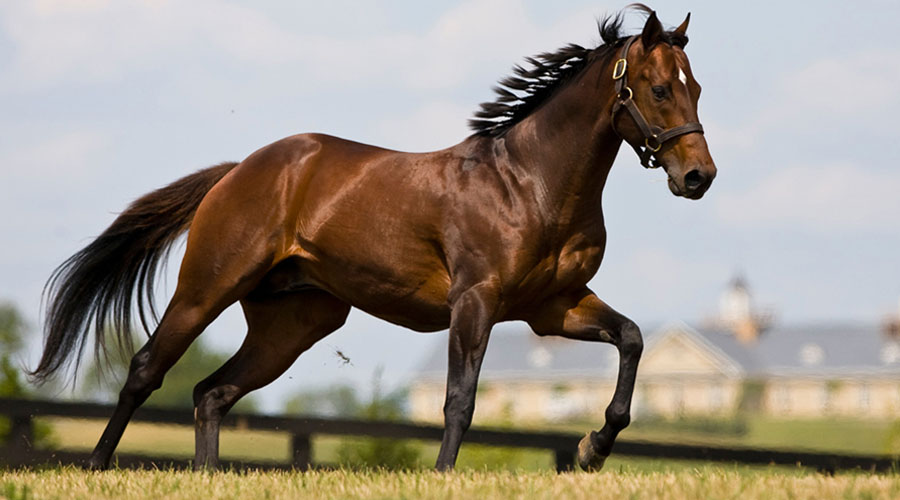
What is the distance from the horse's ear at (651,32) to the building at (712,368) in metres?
70.8

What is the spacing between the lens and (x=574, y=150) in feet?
19.9

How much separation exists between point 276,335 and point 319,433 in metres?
2.22

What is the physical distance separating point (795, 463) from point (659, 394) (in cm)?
7448

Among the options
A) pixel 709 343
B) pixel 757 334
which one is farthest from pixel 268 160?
pixel 757 334

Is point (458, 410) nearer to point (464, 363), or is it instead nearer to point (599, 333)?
point (464, 363)

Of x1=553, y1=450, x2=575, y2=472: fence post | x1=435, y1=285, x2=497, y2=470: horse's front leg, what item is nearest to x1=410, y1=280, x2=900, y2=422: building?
x1=553, y1=450, x2=575, y2=472: fence post

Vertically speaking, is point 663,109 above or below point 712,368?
above

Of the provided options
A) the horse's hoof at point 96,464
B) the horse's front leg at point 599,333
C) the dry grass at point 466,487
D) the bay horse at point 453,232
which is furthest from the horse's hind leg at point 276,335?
the horse's front leg at point 599,333

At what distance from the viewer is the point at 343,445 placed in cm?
1102

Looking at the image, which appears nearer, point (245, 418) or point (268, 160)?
point (268, 160)

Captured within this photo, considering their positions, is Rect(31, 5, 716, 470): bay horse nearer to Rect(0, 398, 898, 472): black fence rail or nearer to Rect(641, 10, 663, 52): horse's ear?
Rect(641, 10, 663, 52): horse's ear

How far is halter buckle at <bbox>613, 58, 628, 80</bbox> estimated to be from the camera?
5.90 m

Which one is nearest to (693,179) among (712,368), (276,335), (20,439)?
(276,335)

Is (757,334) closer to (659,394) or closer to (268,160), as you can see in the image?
(659,394)
